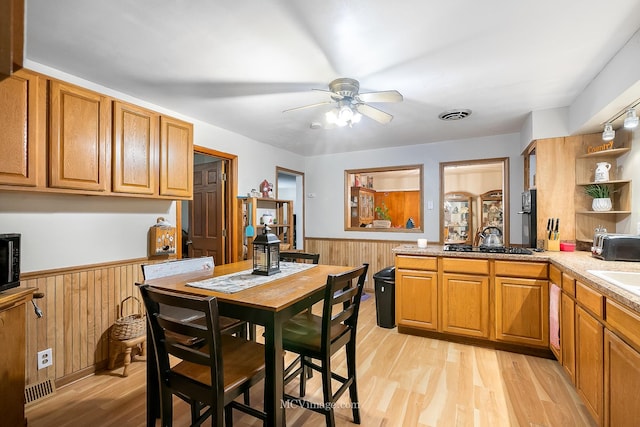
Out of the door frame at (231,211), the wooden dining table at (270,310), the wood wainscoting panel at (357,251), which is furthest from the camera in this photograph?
the wood wainscoting panel at (357,251)

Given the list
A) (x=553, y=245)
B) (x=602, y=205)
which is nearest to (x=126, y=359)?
(x=553, y=245)

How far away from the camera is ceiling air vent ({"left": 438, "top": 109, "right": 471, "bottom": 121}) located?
3.20 meters

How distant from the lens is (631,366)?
1.32 metres

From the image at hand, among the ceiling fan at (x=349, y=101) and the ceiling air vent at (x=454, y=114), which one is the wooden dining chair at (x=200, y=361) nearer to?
the ceiling fan at (x=349, y=101)

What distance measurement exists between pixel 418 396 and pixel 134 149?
2.86 metres

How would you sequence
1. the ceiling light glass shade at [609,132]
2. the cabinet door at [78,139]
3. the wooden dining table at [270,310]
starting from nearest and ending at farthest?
the wooden dining table at [270,310] → the cabinet door at [78,139] → the ceiling light glass shade at [609,132]

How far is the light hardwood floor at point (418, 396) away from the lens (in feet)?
6.14

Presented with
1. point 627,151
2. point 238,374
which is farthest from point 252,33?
point 627,151

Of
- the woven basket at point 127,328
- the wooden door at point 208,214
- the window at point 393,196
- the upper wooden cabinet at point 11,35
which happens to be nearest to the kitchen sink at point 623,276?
the upper wooden cabinet at point 11,35

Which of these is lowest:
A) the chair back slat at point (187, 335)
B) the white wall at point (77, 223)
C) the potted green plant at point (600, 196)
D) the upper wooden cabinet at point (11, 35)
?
the chair back slat at point (187, 335)

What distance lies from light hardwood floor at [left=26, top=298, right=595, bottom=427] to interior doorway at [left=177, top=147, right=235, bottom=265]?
165cm

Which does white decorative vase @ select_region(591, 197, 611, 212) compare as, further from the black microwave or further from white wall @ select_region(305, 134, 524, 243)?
the black microwave

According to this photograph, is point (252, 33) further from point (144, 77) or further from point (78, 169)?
point (78, 169)

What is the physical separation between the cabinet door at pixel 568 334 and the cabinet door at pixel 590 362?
78mm
